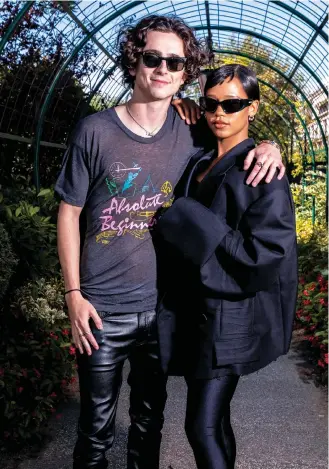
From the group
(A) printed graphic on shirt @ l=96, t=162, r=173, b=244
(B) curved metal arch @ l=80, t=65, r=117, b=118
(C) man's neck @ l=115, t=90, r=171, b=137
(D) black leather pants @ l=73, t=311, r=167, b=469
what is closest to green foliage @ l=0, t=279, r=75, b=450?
(D) black leather pants @ l=73, t=311, r=167, b=469

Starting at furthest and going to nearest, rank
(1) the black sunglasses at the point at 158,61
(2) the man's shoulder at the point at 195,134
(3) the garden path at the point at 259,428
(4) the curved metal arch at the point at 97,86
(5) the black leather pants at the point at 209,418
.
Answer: (4) the curved metal arch at the point at 97,86
(3) the garden path at the point at 259,428
(2) the man's shoulder at the point at 195,134
(1) the black sunglasses at the point at 158,61
(5) the black leather pants at the point at 209,418

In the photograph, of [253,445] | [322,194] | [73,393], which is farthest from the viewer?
[322,194]

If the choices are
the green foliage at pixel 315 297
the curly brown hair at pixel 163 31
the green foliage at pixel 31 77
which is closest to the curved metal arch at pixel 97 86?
the green foliage at pixel 31 77

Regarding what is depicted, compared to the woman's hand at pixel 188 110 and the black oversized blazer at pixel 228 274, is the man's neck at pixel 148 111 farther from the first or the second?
the black oversized blazer at pixel 228 274

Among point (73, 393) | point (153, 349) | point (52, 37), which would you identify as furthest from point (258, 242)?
point (52, 37)

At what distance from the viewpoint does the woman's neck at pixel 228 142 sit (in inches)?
89.4

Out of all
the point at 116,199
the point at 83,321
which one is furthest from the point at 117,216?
the point at 83,321

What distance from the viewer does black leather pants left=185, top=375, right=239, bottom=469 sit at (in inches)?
82.4

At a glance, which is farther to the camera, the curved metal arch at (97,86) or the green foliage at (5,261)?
the curved metal arch at (97,86)

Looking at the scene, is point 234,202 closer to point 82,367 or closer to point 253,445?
point 82,367

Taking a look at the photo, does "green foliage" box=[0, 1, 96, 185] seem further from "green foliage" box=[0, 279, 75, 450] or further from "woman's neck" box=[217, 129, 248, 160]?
"woman's neck" box=[217, 129, 248, 160]

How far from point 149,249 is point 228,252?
44 cm

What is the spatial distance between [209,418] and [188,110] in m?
1.25

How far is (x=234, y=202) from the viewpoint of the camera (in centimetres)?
205
